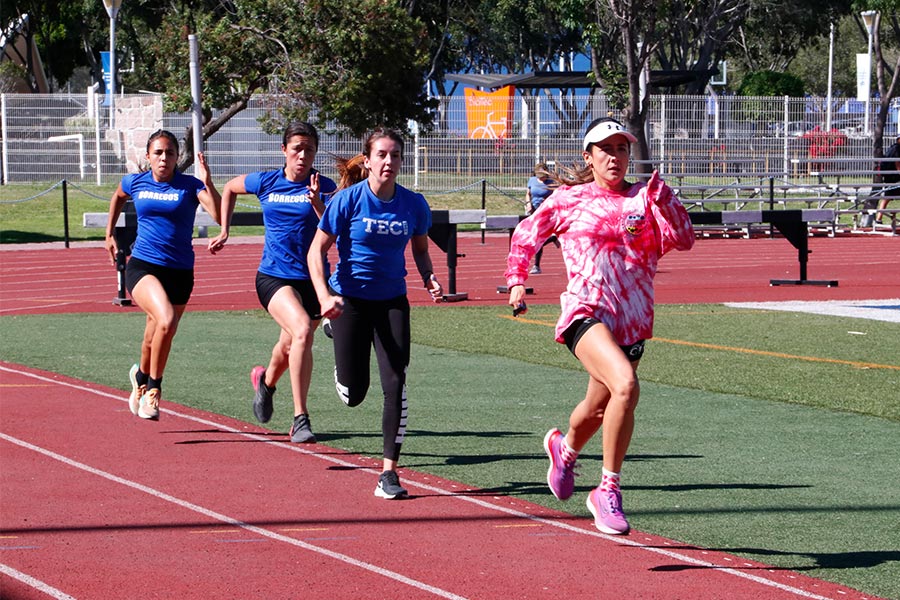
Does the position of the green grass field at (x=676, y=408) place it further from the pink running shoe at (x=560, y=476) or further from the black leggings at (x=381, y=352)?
the black leggings at (x=381, y=352)

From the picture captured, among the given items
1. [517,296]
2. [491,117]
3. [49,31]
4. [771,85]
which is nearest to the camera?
[517,296]

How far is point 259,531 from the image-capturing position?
6738mm

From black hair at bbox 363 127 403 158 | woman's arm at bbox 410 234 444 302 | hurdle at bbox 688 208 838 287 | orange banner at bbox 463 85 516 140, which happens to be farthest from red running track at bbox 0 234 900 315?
black hair at bbox 363 127 403 158

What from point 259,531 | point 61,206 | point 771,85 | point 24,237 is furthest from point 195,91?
point 771,85

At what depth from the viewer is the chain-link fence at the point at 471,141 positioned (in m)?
35.3

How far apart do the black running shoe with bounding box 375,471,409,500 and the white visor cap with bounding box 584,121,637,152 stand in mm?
2062

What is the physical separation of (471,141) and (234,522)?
1192 inches

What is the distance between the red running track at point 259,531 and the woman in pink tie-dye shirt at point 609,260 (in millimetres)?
486

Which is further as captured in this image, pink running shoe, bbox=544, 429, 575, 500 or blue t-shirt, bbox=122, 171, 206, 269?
blue t-shirt, bbox=122, 171, 206, 269

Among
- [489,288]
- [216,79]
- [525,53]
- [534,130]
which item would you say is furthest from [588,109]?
[525,53]

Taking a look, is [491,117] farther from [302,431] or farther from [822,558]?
[822,558]

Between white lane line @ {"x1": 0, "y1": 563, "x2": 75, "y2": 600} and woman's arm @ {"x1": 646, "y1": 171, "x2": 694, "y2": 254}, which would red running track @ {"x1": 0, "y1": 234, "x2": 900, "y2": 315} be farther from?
white lane line @ {"x1": 0, "y1": 563, "x2": 75, "y2": 600}

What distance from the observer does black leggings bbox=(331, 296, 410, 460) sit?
7.52 metres

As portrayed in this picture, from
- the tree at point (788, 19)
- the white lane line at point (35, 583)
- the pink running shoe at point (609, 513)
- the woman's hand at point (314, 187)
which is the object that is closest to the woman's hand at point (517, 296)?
the pink running shoe at point (609, 513)
